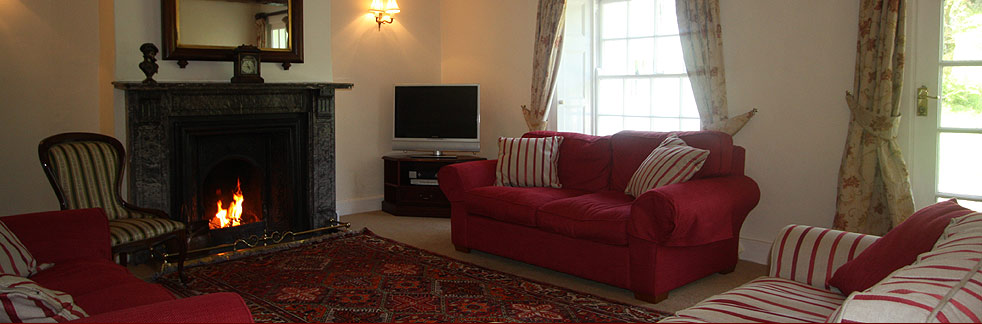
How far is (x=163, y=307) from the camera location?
1736 mm

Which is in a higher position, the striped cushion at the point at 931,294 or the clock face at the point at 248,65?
the clock face at the point at 248,65

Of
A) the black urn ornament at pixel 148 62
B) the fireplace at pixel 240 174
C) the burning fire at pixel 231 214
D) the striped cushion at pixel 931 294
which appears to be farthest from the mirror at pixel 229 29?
the striped cushion at pixel 931 294

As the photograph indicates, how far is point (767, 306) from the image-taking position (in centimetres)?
226

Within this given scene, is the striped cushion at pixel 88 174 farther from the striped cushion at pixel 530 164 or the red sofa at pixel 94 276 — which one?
the striped cushion at pixel 530 164

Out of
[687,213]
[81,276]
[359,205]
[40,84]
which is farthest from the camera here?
[359,205]

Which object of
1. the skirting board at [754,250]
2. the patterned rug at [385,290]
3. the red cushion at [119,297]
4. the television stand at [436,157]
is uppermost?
the television stand at [436,157]

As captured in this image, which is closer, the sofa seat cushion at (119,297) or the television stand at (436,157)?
the sofa seat cushion at (119,297)

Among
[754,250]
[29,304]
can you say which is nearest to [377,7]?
[754,250]

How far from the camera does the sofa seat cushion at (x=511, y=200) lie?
428 cm

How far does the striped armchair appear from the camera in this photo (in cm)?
376

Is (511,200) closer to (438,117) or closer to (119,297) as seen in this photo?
(438,117)

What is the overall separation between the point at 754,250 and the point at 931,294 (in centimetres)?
335

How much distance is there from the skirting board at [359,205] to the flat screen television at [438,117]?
2.00 ft

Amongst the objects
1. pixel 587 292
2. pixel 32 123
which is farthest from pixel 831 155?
pixel 32 123
